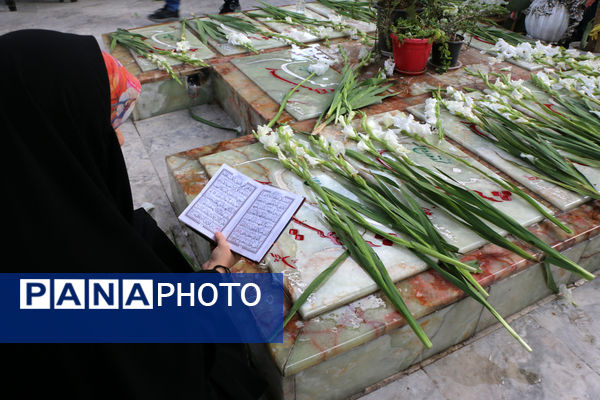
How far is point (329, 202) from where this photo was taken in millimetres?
1585

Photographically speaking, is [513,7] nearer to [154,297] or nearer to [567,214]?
[567,214]

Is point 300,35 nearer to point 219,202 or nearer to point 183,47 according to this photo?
point 183,47

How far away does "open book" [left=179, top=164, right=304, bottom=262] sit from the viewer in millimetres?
1442

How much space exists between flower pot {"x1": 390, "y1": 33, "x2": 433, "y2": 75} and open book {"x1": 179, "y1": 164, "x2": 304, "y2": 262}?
1.53 metres

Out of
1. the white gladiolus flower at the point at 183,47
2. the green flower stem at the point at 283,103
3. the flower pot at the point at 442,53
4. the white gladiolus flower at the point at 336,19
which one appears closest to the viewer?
the green flower stem at the point at 283,103

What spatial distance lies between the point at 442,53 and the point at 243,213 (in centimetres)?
189

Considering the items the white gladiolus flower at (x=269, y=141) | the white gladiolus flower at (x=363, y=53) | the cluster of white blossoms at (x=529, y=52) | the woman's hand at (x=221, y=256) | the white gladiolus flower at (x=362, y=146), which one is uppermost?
the cluster of white blossoms at (x=529, y=52)

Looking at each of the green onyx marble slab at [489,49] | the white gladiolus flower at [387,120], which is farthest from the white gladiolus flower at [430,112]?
the green onyx marble slab at [489,49]

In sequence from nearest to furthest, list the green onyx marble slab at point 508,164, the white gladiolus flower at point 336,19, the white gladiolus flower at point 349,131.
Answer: the green onyx marble slab at point 508,164 → the white gladiolus flower at point 349,131 → the white gladiolus flower at point 336,19

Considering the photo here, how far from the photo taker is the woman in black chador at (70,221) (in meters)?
0.89

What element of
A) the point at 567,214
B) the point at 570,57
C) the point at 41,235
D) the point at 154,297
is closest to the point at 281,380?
the point at 154,297

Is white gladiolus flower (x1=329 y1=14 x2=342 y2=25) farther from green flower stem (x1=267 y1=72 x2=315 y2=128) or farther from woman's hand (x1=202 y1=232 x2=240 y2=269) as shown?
woman's hand (x1=202 y1=232 x2=240 y2=269)

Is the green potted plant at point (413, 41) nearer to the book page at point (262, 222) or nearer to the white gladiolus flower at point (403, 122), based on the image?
the white gladiolus flower at point (403, 122)

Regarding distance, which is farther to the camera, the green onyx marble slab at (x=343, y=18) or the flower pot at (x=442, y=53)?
the green onyx marble slab at (x=343, y=18)
